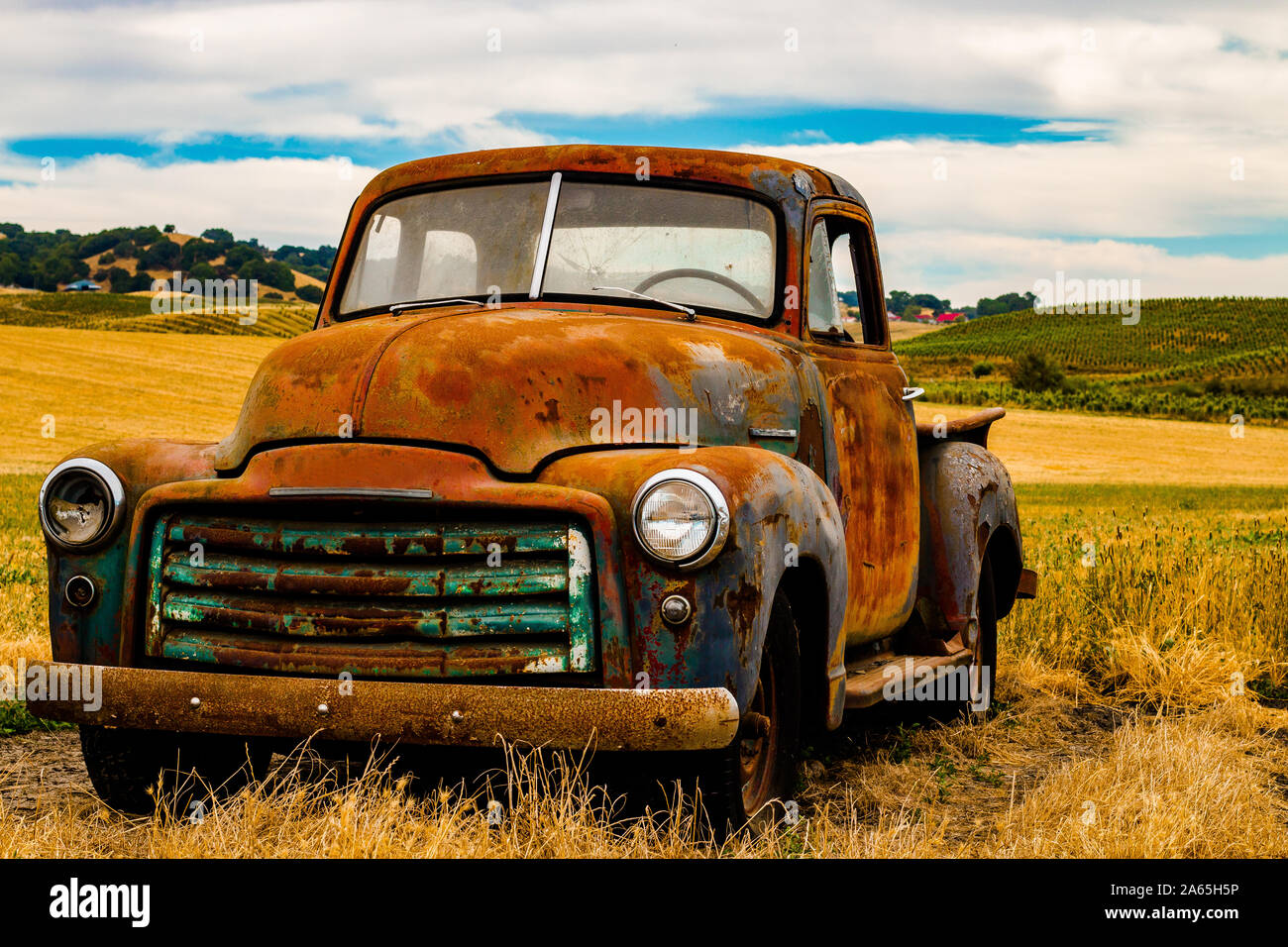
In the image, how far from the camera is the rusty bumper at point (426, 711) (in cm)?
330

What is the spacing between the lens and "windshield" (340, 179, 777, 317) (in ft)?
15.1

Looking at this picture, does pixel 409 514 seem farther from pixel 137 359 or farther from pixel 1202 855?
pixel 137 359

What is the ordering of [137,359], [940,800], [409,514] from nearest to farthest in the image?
[409,514]
[940,800]
[137,359]

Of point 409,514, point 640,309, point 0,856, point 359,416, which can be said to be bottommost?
point 0,856

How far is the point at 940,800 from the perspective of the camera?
15.8 ft

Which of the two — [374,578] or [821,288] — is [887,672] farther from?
[374,578]

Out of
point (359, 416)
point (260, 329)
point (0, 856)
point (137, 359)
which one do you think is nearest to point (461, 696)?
point (359, 416)

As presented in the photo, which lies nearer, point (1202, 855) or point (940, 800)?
point (1202, 855)

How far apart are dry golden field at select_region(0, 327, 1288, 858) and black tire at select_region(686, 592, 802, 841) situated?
0.09m

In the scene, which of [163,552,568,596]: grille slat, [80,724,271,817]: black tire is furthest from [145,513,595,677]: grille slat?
[80,724,271,817]: black tire

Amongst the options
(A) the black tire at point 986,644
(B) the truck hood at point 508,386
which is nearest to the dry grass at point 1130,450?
(A) the black tire at point 986,644

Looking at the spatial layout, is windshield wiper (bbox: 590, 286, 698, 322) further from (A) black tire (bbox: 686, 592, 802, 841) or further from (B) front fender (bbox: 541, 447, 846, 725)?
(A) black tire (bbox: 686, 592, 802, 841)

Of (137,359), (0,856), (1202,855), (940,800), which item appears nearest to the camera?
(0,856)

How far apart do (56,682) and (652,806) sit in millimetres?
1707
